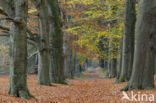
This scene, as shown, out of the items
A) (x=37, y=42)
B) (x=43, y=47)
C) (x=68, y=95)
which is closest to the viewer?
(x=68, y=95)

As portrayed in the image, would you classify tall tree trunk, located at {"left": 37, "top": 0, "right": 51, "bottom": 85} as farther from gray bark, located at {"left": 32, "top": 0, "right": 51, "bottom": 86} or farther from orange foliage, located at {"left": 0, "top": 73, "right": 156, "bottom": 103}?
orange foliage, located at {"left": 0, "top": 73, "right": 156, "bottom": 103}

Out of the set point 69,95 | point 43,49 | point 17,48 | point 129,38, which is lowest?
point 69,95

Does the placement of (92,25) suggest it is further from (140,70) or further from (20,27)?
(20,27)

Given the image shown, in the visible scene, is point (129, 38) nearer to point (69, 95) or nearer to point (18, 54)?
point (69, 95)

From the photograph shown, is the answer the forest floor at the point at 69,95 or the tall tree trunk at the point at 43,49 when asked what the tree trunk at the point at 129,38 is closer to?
the forest floor at the point at 69,95

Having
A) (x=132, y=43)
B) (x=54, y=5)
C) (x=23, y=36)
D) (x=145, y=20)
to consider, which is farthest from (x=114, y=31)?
(x=23, y=36)

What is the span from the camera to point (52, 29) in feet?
46.8

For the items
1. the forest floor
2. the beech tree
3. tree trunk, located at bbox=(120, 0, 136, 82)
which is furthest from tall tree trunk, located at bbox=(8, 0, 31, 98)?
tree trunk, located at bbox=(120, 0, 136, 82)

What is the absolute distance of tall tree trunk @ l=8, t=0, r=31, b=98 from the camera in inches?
276

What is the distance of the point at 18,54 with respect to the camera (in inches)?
279

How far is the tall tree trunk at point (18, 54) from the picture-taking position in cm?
Result: 701

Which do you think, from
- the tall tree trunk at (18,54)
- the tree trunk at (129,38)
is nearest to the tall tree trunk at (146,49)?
the tree trunk at (129,38)

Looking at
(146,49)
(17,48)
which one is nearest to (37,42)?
(17,48)

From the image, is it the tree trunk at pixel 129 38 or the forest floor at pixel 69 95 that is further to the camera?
the tree trunk at pixel 129 38
